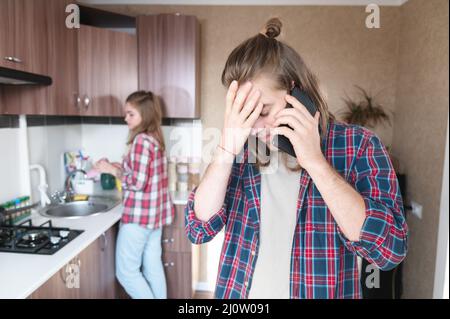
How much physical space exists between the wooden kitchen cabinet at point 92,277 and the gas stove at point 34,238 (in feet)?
0.22

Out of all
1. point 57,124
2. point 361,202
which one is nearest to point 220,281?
point 361,202

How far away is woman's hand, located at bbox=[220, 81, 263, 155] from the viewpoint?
411 millimetres

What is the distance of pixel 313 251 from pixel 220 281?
179 mm

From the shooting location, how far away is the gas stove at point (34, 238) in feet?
2.76

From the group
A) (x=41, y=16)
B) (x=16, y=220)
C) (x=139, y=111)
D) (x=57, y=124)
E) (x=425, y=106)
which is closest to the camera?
(x=425, y=106)

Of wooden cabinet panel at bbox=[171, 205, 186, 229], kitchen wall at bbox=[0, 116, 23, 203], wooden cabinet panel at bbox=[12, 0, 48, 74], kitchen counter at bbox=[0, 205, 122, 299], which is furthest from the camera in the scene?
wooden cabinet panel at bbox=[171, 205, 186, 229]

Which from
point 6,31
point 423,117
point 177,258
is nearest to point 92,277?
point 177,258

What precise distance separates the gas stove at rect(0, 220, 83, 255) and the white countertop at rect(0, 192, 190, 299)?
0.05 feet

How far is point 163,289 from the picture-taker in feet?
4.51

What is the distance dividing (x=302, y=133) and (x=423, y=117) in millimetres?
438

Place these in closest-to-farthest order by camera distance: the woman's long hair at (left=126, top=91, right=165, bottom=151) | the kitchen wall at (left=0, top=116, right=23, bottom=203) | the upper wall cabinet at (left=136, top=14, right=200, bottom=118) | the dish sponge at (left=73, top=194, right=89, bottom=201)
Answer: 1. the upper wall cabinet at (left=136, top=14, right=200, bottom=118)
2. the kitchen wall at (left=0, top=116, right=23, bottom=203)
3. the woman's long hair at (left=126, top=91, right=165, bottom=151)
4. the dish sponge at (left=73, top=194, right=89, bottom=201)

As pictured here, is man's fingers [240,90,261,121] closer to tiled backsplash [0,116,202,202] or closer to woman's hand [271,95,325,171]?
woman's hand [271,95,325,171]

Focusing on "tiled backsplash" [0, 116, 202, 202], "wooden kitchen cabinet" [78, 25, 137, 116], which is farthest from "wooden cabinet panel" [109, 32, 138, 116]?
"tiled backsplash" [0, 116, 202, 202]

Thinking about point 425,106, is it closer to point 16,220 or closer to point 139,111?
point 139,111
